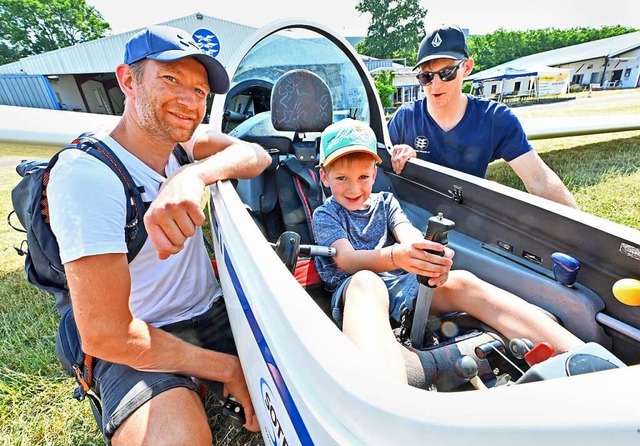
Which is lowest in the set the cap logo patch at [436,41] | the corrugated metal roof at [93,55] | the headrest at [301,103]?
the headrest at [301,103]

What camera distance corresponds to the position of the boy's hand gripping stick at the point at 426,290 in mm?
960

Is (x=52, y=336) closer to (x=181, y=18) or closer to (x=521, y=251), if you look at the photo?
(x=521, y=251)

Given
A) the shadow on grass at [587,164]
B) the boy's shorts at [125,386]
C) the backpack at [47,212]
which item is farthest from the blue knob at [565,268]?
the shadow on grass at [587,164]

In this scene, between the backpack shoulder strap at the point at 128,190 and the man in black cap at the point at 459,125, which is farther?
the man in black cap at the point at 459,125

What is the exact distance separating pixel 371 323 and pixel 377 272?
341mm

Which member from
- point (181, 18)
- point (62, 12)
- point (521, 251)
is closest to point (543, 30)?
point (181, 18)

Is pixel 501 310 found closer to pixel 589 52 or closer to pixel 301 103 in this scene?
pixel 301 103

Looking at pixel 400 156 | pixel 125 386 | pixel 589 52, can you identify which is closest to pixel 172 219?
pixel 125 386

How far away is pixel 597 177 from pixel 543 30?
62891 mm

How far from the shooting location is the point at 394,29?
4728 centimetres

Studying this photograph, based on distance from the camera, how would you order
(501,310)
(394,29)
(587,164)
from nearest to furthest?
(501,310) → (587,164) → (394,29)

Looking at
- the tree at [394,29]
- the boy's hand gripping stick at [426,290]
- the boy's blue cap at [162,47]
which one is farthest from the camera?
the tree at [394,29]

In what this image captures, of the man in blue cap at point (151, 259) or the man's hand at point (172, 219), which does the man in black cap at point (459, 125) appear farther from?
the man's hand at point (172, 219)

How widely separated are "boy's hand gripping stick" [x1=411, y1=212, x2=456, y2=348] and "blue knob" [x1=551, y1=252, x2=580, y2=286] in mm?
442
